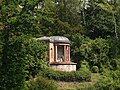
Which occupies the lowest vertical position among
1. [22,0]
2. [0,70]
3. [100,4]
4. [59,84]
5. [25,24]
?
[59,84]

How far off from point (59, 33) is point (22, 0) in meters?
25.2

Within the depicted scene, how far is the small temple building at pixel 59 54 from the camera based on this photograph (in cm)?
3108

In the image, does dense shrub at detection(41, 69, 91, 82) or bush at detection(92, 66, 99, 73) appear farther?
bush at detection(92, 66, 99, 73)

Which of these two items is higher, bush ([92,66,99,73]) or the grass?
bush ([92,66,99,73])

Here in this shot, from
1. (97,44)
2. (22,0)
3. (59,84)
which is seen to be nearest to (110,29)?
(97,44)

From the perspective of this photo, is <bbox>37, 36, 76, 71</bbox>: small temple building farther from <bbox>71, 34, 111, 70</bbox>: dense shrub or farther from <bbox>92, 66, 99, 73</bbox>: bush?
<bbox>92, 66, 99, 73</bbox>: bush

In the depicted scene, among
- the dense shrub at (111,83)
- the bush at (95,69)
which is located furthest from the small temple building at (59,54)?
the dense shrub at (111,83)

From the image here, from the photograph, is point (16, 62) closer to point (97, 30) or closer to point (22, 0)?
point (22, 0)

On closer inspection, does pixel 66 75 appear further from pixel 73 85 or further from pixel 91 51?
pixel 91 51

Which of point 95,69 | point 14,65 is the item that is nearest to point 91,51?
point 95,69

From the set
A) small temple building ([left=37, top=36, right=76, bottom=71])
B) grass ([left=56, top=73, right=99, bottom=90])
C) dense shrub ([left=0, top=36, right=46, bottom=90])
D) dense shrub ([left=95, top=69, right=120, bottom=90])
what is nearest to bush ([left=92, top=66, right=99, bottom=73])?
small temple building ([left=37, top=36, right=76, bottom=71])

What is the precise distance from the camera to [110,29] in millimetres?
41594

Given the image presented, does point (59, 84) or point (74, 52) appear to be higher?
point (74, 52)

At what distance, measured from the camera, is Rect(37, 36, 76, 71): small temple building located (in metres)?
31.1
